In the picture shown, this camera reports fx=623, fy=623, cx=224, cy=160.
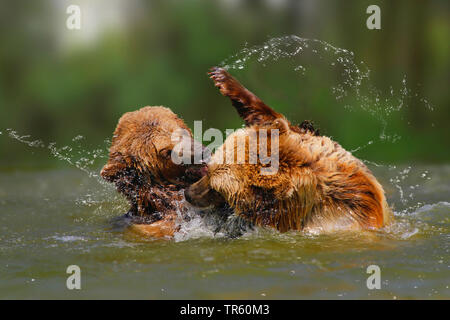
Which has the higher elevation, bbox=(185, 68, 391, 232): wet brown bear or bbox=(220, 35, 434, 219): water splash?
bbox=(220, 35, 434, 219): water splash

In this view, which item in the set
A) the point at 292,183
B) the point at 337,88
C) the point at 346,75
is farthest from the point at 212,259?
the point at 346,75

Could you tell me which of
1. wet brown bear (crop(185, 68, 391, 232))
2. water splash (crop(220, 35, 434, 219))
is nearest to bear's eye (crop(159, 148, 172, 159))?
wet brown bear (crop(185, 68, 391, 232))

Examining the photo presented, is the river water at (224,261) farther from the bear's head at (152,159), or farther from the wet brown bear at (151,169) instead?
the bear's head at (152,159)

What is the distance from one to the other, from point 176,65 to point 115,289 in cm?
652

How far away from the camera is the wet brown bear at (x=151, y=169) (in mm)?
4996

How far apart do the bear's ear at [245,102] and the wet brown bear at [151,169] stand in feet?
1.77

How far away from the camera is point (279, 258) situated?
4.32 metres

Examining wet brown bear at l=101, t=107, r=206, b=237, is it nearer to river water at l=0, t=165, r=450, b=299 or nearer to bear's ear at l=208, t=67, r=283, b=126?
river water at l=0, t=165, r=450, b=299

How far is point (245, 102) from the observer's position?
4578 mm

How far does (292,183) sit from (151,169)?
4.21 feet

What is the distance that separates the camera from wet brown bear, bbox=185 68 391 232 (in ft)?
14.1
